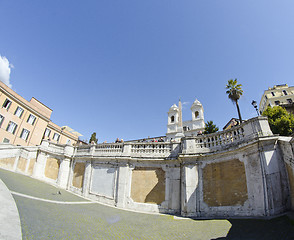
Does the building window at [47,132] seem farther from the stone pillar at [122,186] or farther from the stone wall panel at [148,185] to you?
the stone wall panel at [148,185]

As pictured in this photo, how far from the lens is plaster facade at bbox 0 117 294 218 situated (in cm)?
727

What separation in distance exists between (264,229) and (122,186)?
8747 mm

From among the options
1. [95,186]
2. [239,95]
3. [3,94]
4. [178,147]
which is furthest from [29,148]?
[239,95]

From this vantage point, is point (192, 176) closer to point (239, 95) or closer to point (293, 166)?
point (293, 166)

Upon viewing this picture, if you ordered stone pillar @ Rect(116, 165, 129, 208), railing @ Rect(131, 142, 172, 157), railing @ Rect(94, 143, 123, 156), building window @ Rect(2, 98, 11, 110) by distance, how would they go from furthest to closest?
building window @ Rect(2, 98, 11, 110) → railing @ Rect(94, 143, 123, 156) → railing @ Rect(131, 142, 172, 157) → stone pillar @ Rect(116, 165, 129, 208)

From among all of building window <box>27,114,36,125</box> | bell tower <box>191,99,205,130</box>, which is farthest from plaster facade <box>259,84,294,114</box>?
building window <box>27,114,36,125</box>

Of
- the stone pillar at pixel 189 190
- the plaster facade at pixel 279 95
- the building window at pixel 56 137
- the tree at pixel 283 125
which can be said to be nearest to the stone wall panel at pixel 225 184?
the stone pillar at pixel 189 190

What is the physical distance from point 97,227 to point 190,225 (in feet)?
14.9

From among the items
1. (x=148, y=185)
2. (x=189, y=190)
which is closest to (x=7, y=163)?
(x=148, y=185)

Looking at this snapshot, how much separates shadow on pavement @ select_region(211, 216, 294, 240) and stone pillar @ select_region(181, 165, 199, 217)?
2724mm

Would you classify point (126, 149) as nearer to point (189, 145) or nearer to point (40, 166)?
point (189, 145)

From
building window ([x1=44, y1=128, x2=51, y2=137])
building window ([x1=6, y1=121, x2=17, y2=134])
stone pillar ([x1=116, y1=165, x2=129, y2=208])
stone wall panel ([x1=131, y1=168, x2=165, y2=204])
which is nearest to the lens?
stone wall panel ([x1=131, y1=168, x2=165, y2=204])

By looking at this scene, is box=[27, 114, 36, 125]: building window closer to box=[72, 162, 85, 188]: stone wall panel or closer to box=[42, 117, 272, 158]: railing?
box=[42, 117, 272, 158]: railing

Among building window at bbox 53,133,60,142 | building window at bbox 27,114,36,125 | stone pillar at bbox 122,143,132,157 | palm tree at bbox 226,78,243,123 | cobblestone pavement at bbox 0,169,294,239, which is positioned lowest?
cobblestone pavement at bbox 0,169,294,239
